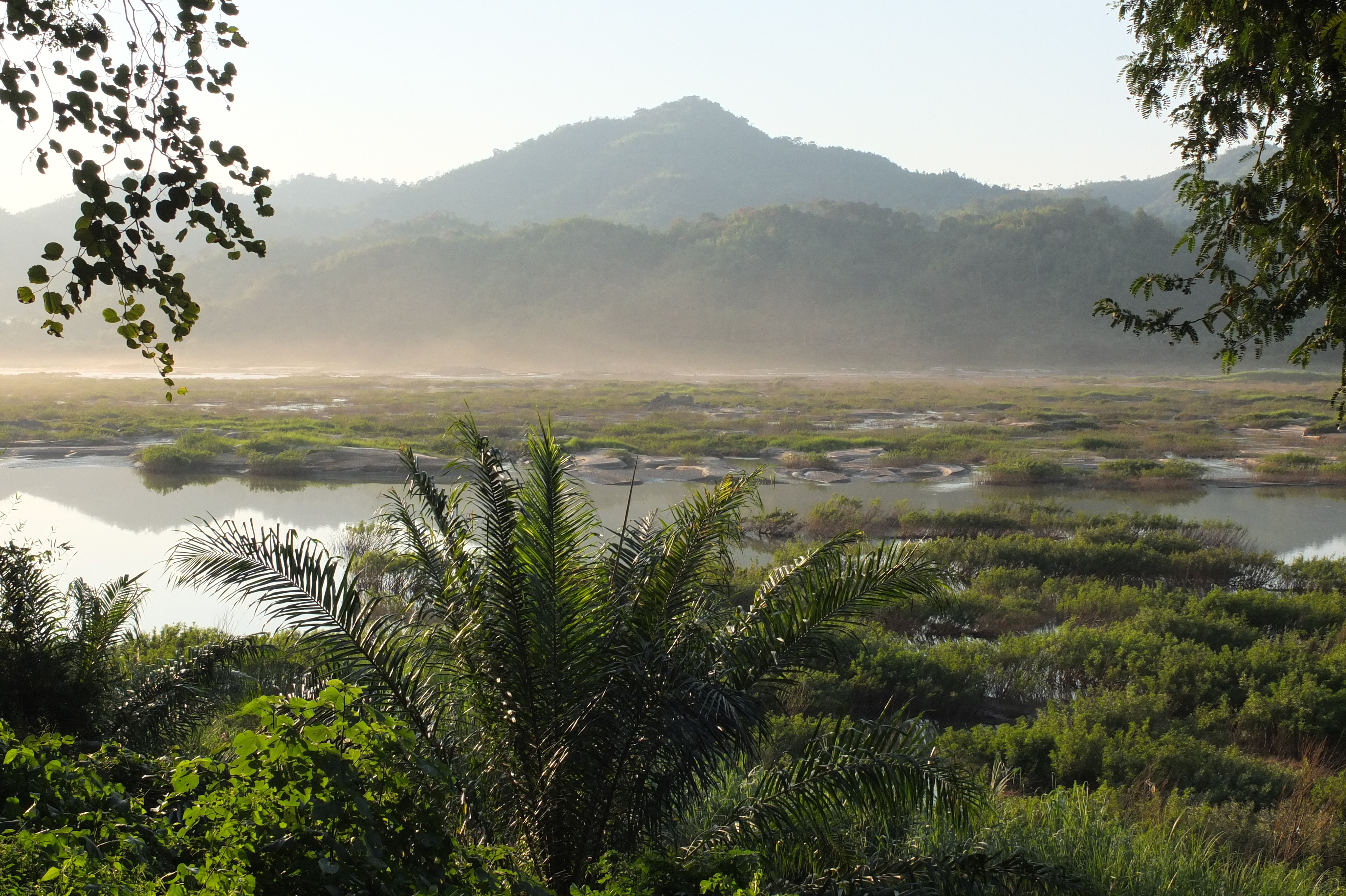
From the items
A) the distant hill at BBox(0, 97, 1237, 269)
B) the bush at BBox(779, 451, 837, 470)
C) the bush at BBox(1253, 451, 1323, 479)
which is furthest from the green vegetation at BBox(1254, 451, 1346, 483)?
the distant hill at BBox(0, 97, 1237, 269)

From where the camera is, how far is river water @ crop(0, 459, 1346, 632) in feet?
59.1

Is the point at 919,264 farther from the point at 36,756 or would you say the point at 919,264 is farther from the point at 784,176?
the point at 36,756

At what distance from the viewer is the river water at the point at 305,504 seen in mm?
18000

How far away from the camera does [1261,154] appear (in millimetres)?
5820

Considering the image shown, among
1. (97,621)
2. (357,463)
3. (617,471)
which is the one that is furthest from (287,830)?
(357,463)

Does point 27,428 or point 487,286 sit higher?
point 487,286

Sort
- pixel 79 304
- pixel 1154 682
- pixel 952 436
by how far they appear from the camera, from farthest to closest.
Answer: pixel 952 436, pixel 1154 682, pixel 79 304

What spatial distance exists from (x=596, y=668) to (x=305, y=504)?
1909 centimetres

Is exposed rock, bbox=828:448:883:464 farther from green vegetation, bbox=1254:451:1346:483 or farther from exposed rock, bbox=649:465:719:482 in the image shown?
green vegetation, bbox=1254:451:1346:483

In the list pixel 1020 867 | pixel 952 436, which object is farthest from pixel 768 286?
pixel 1020 867

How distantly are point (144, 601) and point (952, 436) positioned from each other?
24686 mm

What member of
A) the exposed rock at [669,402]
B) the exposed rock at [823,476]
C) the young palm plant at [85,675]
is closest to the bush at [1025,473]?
the exposed rock at [823,476]

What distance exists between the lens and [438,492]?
6.36 m

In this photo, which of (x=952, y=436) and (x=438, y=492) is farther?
(x=952, y=436)
